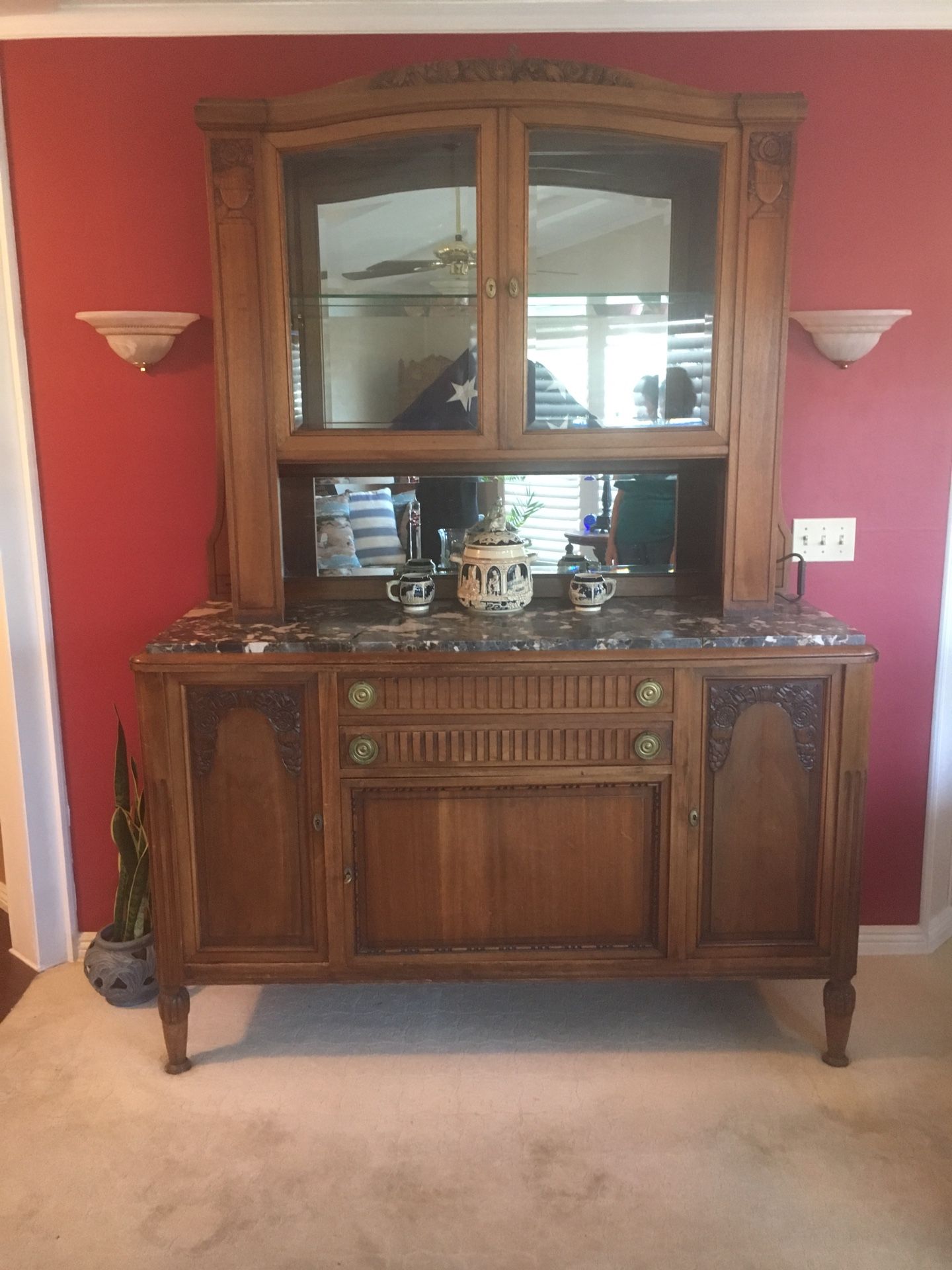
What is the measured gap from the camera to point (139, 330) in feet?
7.38

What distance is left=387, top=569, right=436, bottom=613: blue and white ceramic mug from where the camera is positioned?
2207 mm

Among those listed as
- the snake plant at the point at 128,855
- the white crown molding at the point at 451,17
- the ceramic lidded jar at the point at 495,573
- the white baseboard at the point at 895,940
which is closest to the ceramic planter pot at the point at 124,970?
the snake plant at the point at 128,855

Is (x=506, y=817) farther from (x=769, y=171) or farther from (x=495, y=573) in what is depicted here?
(x=769, y=171)

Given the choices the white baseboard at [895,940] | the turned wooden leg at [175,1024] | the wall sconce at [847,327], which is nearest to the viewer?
the turned wooden leg at [175,1024]

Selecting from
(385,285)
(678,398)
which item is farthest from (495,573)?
(385,285)

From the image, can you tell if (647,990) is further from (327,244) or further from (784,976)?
(327,244)

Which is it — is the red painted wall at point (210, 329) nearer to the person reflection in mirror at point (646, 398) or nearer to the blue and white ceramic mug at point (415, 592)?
the person reflection in mirror at point (646, 398)

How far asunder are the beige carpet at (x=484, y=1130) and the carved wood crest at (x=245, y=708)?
71cm

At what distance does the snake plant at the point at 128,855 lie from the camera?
2.38 metres

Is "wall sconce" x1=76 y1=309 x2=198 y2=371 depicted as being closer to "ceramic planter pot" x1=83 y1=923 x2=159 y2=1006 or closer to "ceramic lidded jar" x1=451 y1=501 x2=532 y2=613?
"ceramic lidded jar" x1=451 y1=501 x2=532 y2=613

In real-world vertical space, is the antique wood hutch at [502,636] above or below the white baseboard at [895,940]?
above

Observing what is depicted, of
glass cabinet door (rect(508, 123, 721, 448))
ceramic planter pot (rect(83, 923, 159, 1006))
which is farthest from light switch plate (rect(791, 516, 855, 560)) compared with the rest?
ceramic planter pot (rect(83, 923, 159, 1006))

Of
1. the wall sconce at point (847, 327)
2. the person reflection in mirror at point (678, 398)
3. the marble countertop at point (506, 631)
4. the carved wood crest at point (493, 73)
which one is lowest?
the marble countertop at point (506, 631)

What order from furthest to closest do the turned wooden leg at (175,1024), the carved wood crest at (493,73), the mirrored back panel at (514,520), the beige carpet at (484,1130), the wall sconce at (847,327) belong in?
the mirrored back panel at (514,520), the wall sconce at (847,327), the turned wooden leg at (175,1024), the carved wood crest at (493,73), the beige carpet at (484,1130)
